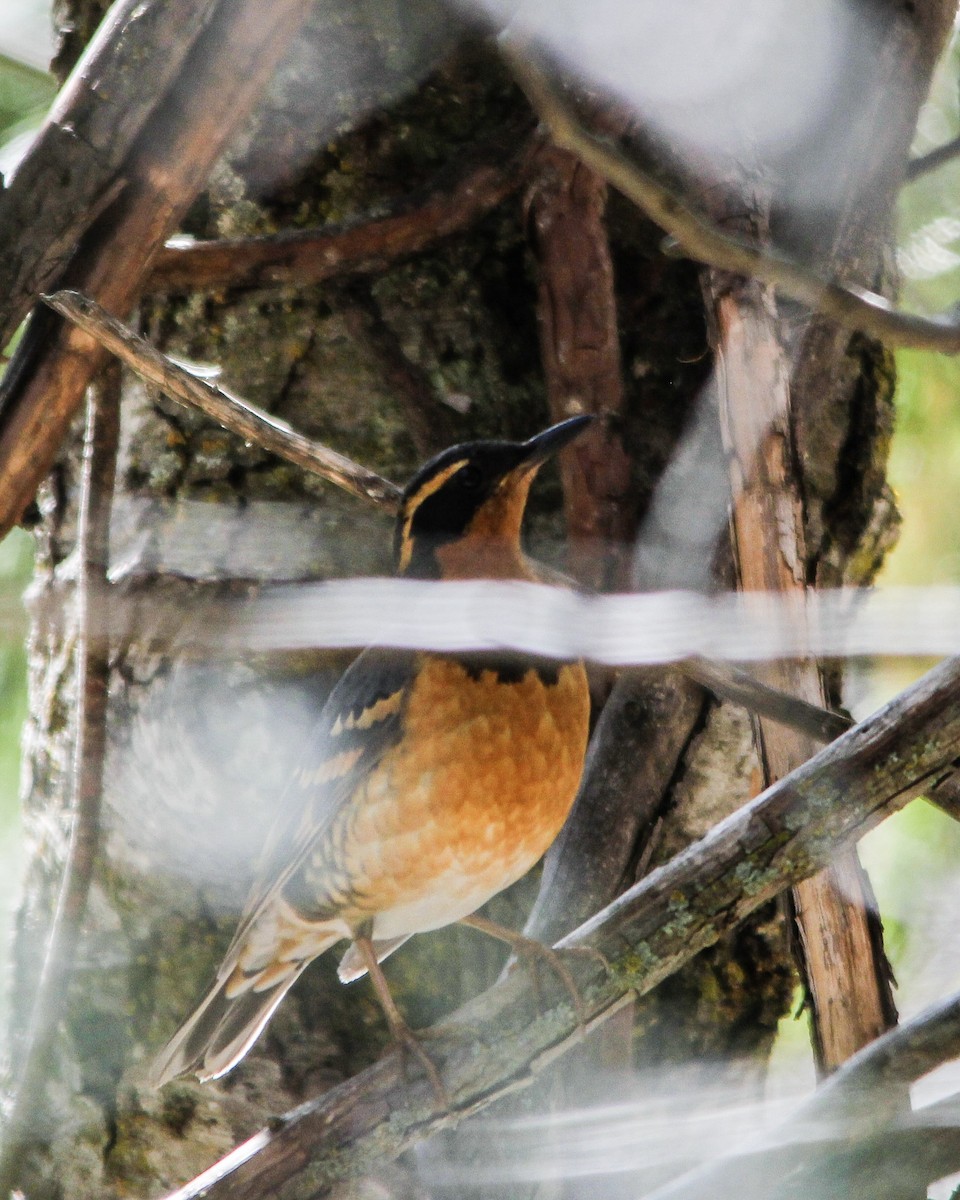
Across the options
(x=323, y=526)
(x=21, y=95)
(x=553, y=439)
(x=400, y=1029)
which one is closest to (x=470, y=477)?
(x=553, y=439)

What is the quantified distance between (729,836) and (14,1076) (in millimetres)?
2166

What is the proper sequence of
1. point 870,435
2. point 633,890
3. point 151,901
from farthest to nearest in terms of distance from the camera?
point 870,435 → point 151,901 → point 633,890

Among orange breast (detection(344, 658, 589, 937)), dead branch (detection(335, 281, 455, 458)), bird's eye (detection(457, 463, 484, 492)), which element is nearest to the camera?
orange breast (detection(344, 658, 589, 937))

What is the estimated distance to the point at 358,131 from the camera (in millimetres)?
3432

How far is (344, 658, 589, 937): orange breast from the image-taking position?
260cm

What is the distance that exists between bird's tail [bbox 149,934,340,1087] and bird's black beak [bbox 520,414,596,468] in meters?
1.20

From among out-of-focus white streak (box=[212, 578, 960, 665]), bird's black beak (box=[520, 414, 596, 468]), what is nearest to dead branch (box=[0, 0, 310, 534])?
out-of-focus white streak (box=[212, 578, 960, 665])

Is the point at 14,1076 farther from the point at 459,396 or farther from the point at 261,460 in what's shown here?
the point at 459,396

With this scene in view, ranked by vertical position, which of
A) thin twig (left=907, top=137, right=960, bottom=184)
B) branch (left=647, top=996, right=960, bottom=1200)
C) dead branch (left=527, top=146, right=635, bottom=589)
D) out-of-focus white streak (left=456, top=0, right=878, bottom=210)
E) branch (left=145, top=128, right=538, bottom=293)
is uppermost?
out-of-focus white streak (left=456, top=0, right=878, bottom=210)

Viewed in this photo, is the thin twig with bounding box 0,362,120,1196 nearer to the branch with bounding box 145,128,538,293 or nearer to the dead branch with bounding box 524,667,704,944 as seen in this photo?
the branch with bounding box 145,128,538,293

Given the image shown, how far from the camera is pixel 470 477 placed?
2.84 meters

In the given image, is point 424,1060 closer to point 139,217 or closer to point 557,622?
point 557,622

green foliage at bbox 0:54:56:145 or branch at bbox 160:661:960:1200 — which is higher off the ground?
green foliage at bbox 0:54:56:145

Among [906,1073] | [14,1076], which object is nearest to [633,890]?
[906,1073]
